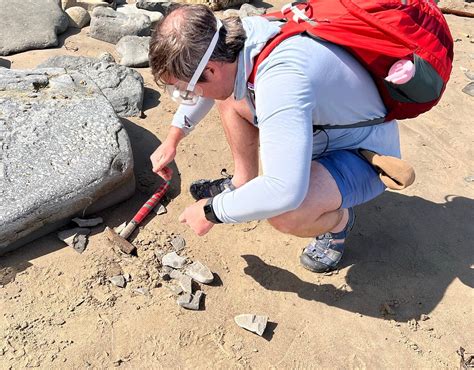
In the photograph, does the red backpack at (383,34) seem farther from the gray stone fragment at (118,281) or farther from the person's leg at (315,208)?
the gray stone fragment at (118,281)

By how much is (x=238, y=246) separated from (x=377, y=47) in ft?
4.49

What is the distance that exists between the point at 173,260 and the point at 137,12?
3396mm

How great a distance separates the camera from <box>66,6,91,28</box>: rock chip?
5242 mm

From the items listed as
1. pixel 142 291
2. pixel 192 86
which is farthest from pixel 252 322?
pixel 192 86

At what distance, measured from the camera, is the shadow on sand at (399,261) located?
295cm

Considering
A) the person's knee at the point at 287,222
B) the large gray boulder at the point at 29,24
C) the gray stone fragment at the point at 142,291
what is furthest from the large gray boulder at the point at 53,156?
the large gray boulder at the point at 29,24

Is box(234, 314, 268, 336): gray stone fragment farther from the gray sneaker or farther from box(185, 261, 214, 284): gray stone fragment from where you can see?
the gray sneaker

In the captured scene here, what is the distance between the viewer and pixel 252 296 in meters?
2.88

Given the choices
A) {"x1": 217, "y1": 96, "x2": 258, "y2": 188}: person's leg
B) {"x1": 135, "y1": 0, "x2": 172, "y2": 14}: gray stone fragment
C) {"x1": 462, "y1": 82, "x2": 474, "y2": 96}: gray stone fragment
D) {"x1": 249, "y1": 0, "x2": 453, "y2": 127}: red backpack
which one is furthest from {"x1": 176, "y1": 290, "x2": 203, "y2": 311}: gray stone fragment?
{"x1": 135, "y1": 0, "x2": 172, "y2": 14}: gray stone fragment

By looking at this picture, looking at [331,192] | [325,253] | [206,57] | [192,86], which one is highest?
[206,57]

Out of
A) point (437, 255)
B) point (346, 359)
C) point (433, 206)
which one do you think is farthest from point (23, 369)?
point (433, 206)

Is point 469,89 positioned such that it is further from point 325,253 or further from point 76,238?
point 76,238

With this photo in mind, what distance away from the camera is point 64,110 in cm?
332

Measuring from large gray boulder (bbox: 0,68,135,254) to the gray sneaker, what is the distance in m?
1.10
